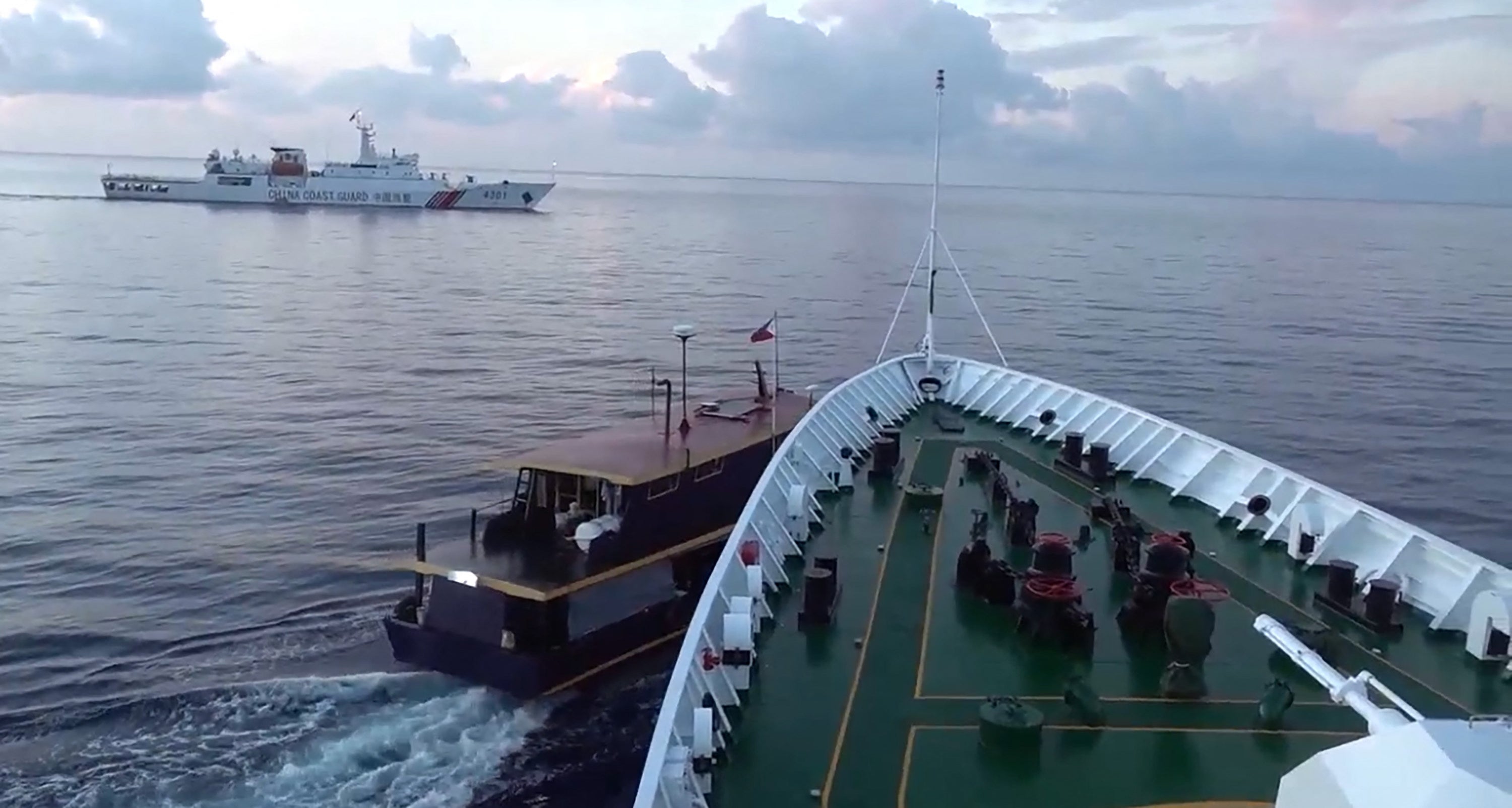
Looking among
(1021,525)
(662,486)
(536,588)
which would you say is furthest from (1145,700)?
(662,486)

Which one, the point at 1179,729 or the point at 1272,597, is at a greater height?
the point at 1272,597

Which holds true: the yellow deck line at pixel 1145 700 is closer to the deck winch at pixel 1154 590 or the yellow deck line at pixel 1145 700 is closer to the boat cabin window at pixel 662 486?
the deck winch at pixel 1154 590

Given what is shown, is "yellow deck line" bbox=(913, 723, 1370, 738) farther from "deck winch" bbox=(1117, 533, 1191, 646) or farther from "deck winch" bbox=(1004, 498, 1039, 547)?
"deck winch" bbox=(1004, 498, 1039, 547)

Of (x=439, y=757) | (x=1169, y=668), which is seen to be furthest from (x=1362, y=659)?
(x=439, y=757)

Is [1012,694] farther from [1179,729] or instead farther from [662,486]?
[662,486]

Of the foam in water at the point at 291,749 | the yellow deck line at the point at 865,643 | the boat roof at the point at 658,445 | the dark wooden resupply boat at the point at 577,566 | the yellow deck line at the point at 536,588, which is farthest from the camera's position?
the boat roof at the point at 658,445

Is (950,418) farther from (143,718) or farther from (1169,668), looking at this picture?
(143,718)

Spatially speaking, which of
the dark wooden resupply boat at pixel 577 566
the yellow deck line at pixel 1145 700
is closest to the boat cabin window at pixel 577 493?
the dark wooden resupply boat at pixel 577 566
